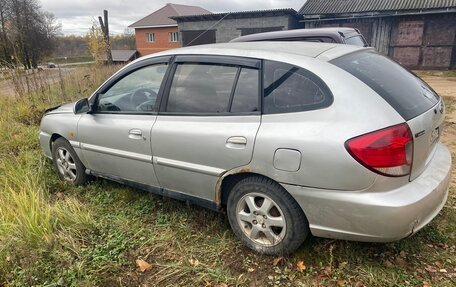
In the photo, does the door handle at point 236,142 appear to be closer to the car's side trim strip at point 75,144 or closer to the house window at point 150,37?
the car's side trim strip at point 75,144

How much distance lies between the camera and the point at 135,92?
362cm

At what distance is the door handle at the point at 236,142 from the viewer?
8.40ft

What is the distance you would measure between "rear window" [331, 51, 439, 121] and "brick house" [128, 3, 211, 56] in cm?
3707

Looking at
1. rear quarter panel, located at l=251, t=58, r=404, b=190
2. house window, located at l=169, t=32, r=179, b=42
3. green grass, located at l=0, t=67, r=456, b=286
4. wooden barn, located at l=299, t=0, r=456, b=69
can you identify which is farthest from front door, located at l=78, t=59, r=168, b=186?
house window, located at l=169, t=32, r=179, b=42

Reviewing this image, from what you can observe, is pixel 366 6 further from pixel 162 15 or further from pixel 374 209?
pixel 162 15

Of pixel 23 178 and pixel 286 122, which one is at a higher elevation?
pixel 286 122

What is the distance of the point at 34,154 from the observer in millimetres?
5281

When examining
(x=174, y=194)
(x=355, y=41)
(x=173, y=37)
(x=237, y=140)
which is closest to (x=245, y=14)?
(x=355, y=41)

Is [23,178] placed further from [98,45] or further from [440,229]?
[98,45]

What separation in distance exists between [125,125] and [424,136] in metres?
2.55

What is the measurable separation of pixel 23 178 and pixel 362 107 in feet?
12.9

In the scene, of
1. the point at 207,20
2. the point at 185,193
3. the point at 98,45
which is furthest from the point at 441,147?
the point at 207,20

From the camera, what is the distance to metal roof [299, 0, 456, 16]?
17.6 metres

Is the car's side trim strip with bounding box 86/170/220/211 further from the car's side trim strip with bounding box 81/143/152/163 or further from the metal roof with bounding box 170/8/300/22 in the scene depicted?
the metal roof with bounding box 170/8/300/22
